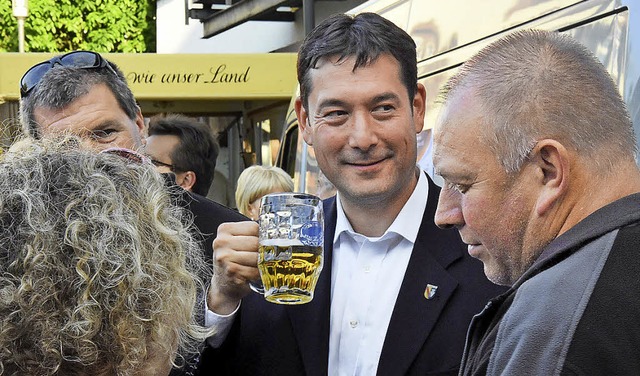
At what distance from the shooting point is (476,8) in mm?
4430

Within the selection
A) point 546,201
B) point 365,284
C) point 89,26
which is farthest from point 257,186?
point 89,26

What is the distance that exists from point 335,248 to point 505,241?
97 centimetres

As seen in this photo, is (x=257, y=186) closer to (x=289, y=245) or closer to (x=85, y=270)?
(x=289, y=245)

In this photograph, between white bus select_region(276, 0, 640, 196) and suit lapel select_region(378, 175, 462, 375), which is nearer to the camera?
suit lapel select_region(378, 175, 462, 375)

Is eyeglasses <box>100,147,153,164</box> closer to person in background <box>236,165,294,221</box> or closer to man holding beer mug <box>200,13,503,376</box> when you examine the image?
man holding beer mug <box>200,13,503,376</box>

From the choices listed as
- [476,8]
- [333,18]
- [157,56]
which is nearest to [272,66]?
[157,56]

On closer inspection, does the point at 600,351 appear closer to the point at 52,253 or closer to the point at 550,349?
the point at 550,349

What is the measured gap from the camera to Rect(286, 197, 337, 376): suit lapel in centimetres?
276

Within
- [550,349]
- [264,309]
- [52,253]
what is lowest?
[264,309]

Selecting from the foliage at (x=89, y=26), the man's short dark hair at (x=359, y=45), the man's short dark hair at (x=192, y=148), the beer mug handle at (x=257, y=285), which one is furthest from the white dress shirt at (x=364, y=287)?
the foliage at (x=89, y=26)

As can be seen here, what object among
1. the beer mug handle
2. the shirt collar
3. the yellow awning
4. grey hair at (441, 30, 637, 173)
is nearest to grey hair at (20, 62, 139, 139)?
the shirt collar

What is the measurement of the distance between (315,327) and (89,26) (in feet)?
62.5

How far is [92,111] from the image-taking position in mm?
3129

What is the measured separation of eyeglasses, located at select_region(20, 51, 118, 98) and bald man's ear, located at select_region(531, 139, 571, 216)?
5.79ft
